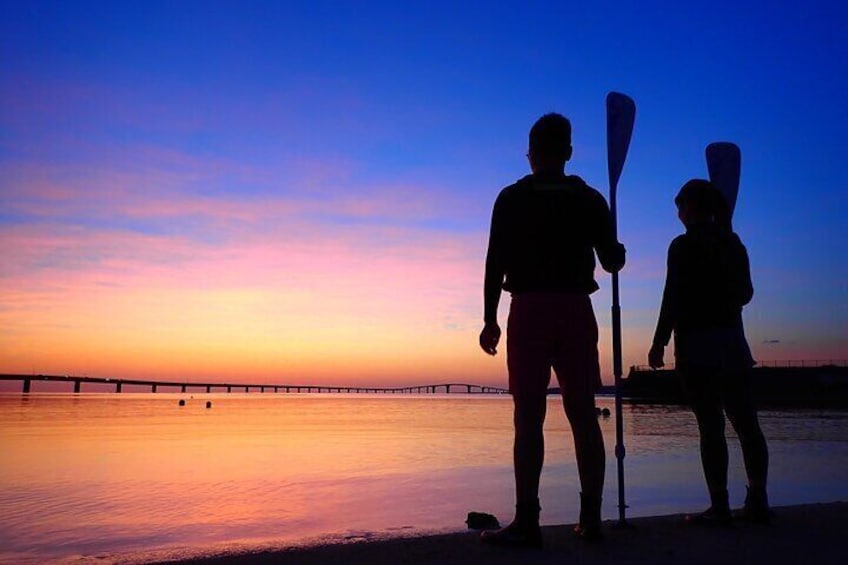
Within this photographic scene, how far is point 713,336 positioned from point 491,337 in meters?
1.73

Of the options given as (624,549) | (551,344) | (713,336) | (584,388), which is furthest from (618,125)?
(624,549)

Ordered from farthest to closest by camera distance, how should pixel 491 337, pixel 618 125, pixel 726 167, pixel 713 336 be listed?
pixel 726 167 → pixel 618 125 → pixel 713 336 → pixel 491 337

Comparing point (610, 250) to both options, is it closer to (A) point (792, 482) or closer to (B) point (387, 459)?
(A) point (792, 482)

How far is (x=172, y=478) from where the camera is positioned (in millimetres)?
10656

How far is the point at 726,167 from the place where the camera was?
551cm

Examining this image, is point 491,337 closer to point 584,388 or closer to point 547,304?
point 547,304

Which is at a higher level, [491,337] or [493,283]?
[493,283]

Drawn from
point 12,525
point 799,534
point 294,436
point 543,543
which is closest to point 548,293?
point 543,543

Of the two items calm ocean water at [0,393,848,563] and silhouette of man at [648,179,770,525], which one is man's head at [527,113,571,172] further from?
calm ocean water at [0,393,848,563]

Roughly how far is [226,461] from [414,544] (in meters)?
10.7

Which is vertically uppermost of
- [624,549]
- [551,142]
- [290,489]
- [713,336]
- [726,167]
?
[726,167]

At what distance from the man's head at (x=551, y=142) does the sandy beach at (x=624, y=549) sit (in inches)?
84.8

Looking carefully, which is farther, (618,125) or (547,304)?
(618,125)

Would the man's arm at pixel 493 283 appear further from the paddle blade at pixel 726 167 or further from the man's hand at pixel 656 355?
the paddle blade at pixel 726 167
